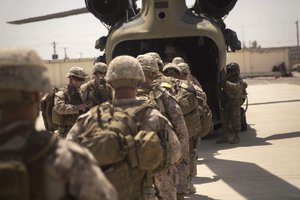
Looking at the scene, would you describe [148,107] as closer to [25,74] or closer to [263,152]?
[25,74]

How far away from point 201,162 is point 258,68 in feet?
119

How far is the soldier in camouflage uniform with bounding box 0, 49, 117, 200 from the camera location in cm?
153

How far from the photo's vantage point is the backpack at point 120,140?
2.27 meters

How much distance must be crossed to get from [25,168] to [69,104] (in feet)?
12.4

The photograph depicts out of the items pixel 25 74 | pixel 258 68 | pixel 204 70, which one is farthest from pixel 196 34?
pixel 258 68

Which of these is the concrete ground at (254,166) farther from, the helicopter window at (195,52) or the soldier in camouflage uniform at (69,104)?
the soldier in camouflage uniform at (69,104)

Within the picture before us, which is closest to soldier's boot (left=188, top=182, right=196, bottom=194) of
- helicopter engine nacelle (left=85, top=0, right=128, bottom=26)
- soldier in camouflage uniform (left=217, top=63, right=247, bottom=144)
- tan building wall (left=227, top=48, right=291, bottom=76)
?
soldier in camouflage uniform (left=217, top=63, right=247, bottom=144)

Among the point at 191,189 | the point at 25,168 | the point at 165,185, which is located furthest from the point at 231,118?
the point at 25,168

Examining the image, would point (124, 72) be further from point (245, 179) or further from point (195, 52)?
point (195, 52)

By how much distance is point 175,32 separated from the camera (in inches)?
316

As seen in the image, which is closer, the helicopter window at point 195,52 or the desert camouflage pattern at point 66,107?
the desert camouflage pattern at point 66,107

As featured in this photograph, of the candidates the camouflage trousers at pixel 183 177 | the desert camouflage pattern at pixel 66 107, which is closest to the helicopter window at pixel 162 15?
the desert camouflage pattern at pixel 66 107

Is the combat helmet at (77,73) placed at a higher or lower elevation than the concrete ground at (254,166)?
higher

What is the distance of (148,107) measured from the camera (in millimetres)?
2752
